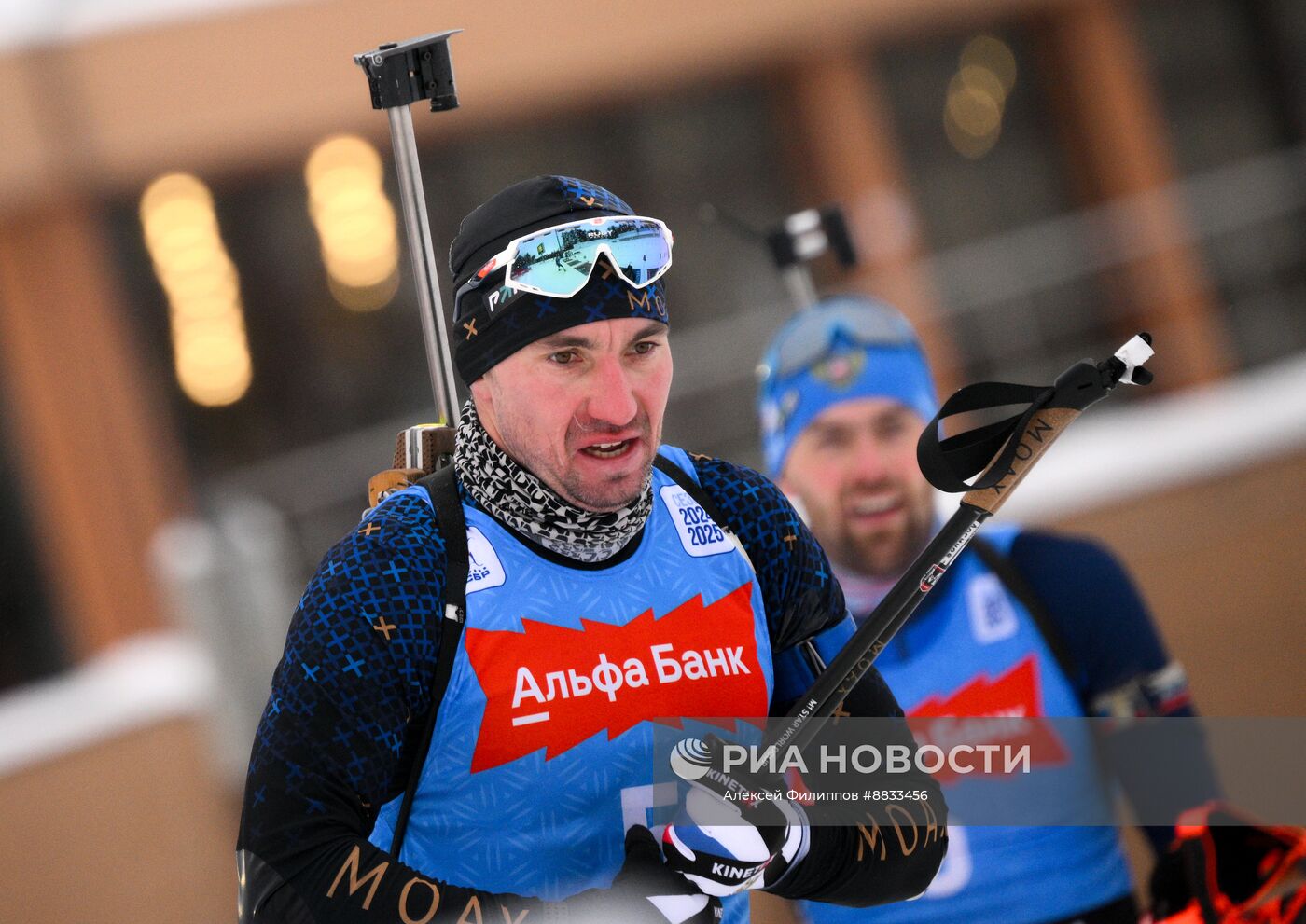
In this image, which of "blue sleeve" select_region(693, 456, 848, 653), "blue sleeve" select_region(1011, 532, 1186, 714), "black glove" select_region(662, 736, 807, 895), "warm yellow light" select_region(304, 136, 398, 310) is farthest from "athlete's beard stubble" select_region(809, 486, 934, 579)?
"warm yellow light" select_region(304, 136, 398, 310)

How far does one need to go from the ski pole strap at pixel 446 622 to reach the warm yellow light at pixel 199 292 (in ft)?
20.9

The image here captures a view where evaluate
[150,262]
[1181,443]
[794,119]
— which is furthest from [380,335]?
[1181,443]

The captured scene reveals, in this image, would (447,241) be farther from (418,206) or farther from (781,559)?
(781,559)

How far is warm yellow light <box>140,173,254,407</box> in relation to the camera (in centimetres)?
760

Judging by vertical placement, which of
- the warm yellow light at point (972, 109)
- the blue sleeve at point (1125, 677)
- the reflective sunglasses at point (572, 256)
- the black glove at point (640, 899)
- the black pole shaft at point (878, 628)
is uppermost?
the warm yellow light at point (972, 109)

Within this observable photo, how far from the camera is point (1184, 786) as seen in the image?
2658 millimetres

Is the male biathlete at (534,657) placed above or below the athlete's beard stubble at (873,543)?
above

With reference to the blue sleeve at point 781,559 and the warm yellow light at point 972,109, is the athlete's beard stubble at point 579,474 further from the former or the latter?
the warm yellow light at point 972,109

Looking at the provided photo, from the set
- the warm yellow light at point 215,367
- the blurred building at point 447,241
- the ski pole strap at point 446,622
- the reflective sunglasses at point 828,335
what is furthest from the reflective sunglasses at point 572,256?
the warm yellow light at point 215,367

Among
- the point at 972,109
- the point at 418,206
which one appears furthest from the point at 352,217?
the point at 418,206

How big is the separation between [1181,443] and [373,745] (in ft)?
17.1

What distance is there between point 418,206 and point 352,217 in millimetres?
5913

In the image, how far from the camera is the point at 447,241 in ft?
15.7

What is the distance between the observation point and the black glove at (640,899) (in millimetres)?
1539
